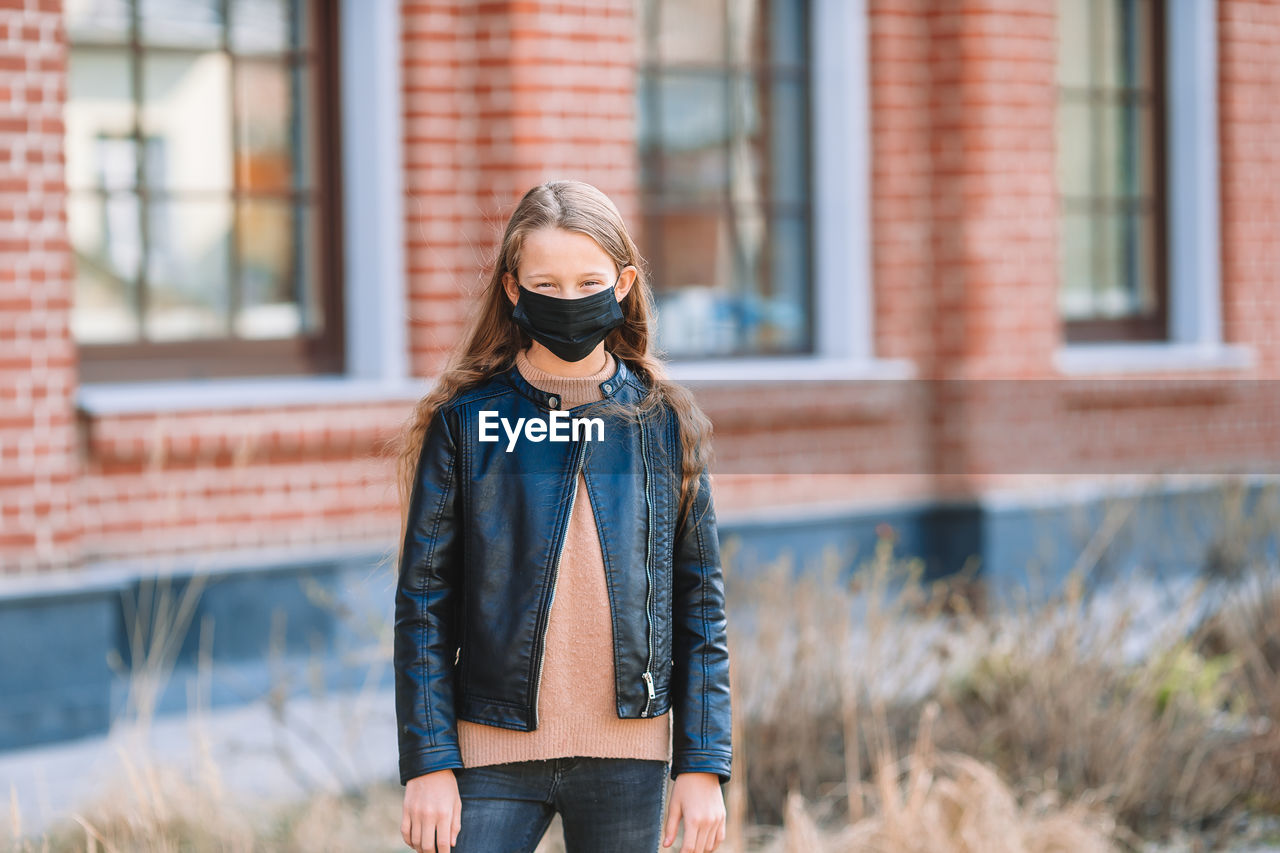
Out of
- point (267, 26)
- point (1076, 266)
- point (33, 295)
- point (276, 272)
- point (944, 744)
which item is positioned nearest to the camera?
point (944, 744)

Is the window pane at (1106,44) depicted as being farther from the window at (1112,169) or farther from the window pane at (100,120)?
the window pane at (100,120)

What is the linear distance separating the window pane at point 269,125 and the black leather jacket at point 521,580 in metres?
→ 4.65

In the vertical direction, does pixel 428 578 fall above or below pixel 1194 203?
below

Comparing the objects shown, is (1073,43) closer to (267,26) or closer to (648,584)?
(267,26)

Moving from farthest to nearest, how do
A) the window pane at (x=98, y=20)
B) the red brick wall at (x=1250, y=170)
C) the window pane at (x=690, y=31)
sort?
the red brick wall at (x=1250, y=170)
the window pane at (x=690, y=31)
the window pane at (x=98, y=20)

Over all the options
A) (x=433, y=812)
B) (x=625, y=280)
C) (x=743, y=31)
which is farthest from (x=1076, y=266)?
(x=433, y=812)

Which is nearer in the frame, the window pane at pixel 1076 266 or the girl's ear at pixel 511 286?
the girl's ear at pixel 511 286

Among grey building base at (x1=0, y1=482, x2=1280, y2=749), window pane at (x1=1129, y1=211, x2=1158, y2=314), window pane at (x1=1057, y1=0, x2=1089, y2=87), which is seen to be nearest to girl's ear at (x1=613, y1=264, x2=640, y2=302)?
grey building base at (x1=0, y1=482, x2=1280, y2=749)

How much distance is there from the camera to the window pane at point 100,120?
624 centimetres

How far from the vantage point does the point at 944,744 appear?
456cm

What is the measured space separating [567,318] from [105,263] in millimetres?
4615

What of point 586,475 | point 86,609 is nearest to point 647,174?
point 86,609

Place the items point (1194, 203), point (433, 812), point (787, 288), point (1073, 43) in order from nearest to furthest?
1. point (433, 812)
2. point (787, 288)
3. point (1073, 43)
4. point (1194, 203)

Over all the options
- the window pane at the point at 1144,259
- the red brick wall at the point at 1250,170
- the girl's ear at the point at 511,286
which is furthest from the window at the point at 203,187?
the red brick wall at the point at 1250,170
